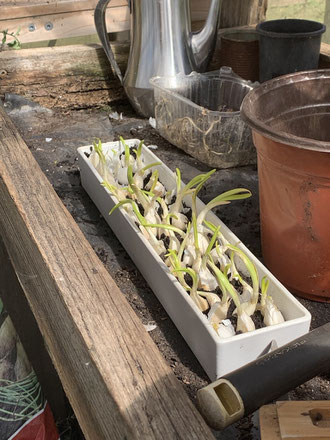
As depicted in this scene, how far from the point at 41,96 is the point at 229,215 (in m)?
0.73

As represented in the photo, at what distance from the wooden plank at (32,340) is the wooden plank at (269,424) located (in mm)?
966

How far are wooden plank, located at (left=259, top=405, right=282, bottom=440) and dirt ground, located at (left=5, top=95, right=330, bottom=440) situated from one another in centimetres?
10

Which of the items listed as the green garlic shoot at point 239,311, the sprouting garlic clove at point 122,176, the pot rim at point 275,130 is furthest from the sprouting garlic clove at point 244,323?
the sprouting garlic clove at point 122,176

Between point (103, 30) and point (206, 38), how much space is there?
27cm

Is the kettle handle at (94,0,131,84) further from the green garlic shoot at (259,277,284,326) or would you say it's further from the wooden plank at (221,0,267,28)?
the green garlic shoot at (259,277,284,326)

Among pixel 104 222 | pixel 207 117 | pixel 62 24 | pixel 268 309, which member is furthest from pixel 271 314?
pixel 62 24

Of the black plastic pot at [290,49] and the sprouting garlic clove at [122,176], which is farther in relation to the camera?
the black plastic pot at [290,49]

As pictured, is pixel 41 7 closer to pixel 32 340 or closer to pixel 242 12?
pixel 242 12

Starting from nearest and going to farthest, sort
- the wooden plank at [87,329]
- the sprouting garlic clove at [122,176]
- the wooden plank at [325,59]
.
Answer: the wooden plank at [87,329] → the sprouting garlic clove at [122,176] → the wooden plank at [325,59]

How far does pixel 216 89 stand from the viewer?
4.76 feet

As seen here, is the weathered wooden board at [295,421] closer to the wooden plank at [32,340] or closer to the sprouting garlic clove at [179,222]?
the sprouting garlic clove at [179,222]

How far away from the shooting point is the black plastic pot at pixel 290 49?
1401 millimetres

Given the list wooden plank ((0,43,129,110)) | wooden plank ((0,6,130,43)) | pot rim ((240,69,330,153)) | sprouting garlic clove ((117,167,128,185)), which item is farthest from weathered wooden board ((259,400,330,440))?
wooden plank ((0,6,130,43))

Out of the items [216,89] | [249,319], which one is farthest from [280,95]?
[216,89]
